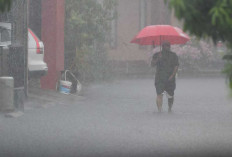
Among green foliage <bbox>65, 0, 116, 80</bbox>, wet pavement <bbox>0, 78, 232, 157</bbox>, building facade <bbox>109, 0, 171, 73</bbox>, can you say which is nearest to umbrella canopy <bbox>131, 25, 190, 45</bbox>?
wet pavement <bbox>0, 78, 232, 157</bbox>

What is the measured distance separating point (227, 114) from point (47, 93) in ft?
17.7

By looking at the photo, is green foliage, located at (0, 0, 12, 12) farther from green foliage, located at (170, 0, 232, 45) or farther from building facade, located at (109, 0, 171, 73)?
building facade, located at (109, 0, 171, 73)

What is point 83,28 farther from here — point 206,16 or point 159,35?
point 206,16

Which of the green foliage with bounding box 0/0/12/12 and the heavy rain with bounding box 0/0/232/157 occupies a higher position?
the green foliage with bounding box 0/0/12/12

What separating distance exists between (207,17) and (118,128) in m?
6.12

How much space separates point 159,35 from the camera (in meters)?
13.5

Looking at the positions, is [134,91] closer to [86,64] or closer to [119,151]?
[86,64]

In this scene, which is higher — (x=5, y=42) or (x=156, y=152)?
(x=5, y=42)

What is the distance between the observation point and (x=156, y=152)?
27.7 feet

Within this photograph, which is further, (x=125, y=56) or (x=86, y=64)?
(x=125, y=56)

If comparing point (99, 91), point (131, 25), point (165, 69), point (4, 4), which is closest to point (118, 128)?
point (165, 69)

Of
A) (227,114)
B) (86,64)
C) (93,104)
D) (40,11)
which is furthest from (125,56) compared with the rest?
(227,114)

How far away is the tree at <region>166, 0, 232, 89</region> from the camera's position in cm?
482

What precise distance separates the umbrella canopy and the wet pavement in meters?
1.63
